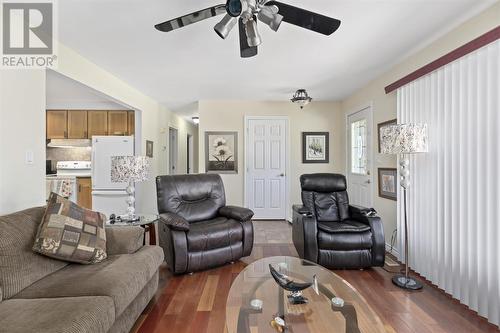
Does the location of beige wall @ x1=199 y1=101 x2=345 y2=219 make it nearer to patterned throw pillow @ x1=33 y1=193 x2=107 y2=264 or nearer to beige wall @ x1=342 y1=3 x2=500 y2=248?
beige wall @ x1=342 y1=3 x2=500 y2=248

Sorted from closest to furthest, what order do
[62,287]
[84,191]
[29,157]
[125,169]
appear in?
1. [62,287]
2. [29,157]
3. [125,169]
4. [84,191]

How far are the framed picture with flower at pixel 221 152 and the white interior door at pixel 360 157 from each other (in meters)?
2.23

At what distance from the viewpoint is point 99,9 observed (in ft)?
6.69

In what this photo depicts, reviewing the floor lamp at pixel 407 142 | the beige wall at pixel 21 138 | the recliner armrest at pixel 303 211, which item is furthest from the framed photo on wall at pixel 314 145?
the beige wall at pixel 21 138

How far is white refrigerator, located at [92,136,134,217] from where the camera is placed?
441 centimetres

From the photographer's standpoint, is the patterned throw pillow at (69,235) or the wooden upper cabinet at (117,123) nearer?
the patterned throw pillow at (69,235)

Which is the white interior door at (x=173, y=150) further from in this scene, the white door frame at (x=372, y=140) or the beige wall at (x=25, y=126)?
the white door frame at (x=372, y=140)

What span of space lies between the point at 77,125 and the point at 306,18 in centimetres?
487

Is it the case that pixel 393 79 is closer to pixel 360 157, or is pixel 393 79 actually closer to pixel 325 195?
pixel 360 157

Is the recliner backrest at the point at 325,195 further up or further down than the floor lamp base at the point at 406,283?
further up

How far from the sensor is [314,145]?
5281mm

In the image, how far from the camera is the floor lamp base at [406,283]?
2398mm

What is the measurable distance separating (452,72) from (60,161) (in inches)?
249

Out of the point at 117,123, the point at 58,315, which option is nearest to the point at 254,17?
the point at 58,315
